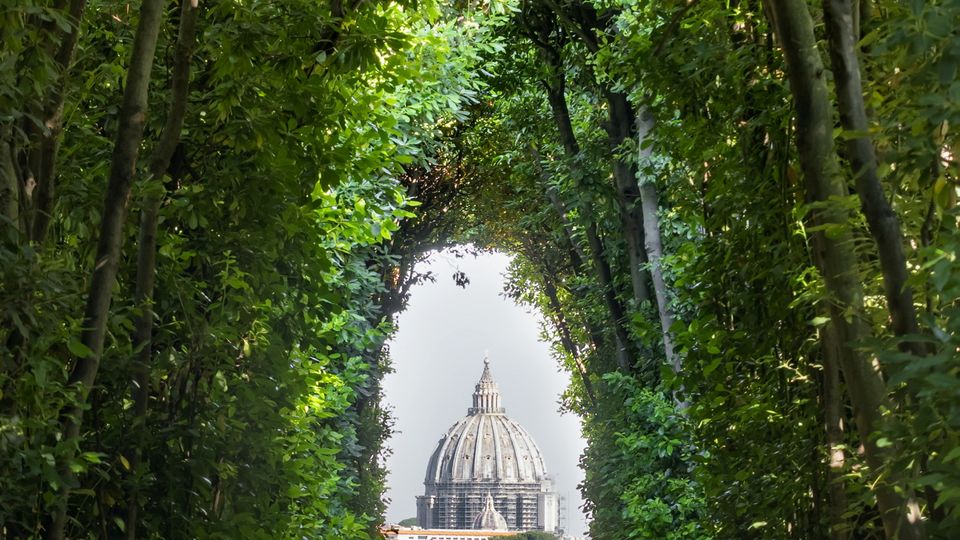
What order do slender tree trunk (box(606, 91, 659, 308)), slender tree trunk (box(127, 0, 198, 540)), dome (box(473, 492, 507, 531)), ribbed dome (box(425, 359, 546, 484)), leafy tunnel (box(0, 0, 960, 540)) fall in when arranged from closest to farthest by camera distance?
leafy tunnel (box(0, 0, 960, 540)) → slender tree trunk (box(127, 0, 198, 540)) → slender tree trunk (box(606, 91, 659, 308)) → dome (box(473, 492, 507, 531)) → ribbed dome (box(425, 359, 546, 484))

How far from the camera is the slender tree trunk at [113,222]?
5.26m

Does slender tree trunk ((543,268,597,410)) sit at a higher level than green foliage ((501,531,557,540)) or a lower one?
lower

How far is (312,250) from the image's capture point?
730 cm

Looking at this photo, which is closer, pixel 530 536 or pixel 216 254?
pixel 216 254

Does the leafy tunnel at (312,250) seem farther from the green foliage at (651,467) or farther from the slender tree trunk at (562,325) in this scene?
the slender tree trunk at (562,325)

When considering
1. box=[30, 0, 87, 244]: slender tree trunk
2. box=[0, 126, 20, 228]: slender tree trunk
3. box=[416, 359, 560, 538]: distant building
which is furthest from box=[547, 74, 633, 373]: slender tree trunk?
box=[416, 359, 560, 538]: distant building

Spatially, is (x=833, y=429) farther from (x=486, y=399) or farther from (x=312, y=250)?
(x=486, y=399)

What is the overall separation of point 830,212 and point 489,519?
102654 millimetres

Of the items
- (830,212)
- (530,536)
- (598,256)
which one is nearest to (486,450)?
(530,536)

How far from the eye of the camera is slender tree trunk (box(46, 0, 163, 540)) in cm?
526

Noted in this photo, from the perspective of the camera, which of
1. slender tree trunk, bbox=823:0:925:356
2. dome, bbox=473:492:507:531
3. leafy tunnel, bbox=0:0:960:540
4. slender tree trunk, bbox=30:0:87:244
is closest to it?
slender tree trunk, bbox=823:0:925:356

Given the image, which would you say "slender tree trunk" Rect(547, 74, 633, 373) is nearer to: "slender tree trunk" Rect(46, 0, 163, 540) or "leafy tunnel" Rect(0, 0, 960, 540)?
"leafy tunnel" Rect(0, 0, 960, 540)

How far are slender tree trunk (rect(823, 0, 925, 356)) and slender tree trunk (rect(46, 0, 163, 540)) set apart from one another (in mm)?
2931

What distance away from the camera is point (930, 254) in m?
3.18
